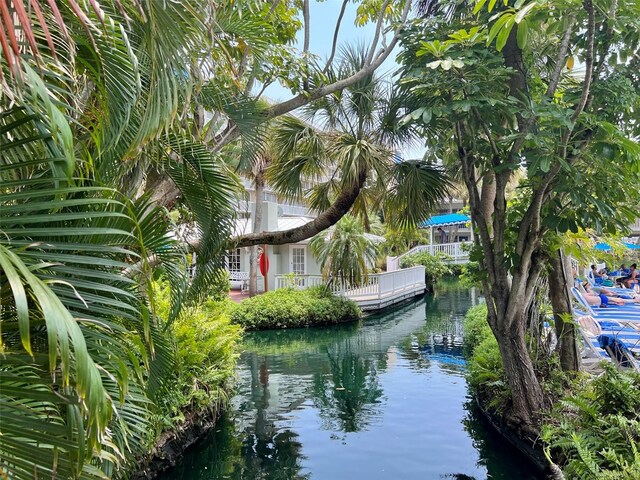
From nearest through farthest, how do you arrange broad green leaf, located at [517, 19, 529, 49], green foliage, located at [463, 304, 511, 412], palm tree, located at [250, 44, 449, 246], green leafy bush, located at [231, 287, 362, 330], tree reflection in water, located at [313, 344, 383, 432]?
1. broad green leaf, located at [517, 19, 529, 49]
2. green foliage, located at [463, 304, 511, 412]
3. palm tree, located at [250, 44, 449, 246]
4. tree reflection in water, located at [313, 344, 383, 432]
5. green leafy bush, located at [231, 287, 362, 330]

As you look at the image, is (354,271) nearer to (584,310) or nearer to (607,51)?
(584,310)

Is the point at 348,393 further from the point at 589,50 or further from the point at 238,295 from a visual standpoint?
the point at 238,295

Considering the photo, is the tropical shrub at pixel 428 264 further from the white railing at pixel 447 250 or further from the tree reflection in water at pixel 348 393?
the tree reflection in water at pixel 348 393

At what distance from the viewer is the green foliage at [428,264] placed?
26.8 m

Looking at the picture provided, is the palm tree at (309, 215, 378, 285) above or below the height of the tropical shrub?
above

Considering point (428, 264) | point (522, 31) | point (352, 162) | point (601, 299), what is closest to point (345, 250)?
point (601, 299)

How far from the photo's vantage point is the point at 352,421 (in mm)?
7438

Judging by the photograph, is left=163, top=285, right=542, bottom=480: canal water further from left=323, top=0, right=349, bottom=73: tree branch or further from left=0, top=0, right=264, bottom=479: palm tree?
left=323, top=0, right=349, bottom=73: tree branch

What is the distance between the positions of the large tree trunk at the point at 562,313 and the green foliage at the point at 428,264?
20.0 meters

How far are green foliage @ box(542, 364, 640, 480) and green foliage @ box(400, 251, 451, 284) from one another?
Result: 835 inches

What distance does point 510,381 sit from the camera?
6117mm

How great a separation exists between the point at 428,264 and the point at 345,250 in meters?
11.7

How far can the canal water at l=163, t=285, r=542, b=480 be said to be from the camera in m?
5.80

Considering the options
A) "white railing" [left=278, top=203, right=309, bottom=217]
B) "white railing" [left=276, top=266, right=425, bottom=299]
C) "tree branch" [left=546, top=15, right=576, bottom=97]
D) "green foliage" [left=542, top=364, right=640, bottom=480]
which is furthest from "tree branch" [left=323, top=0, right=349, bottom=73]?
"white railing" [left=278, top=203, right=309, bottom=217]
